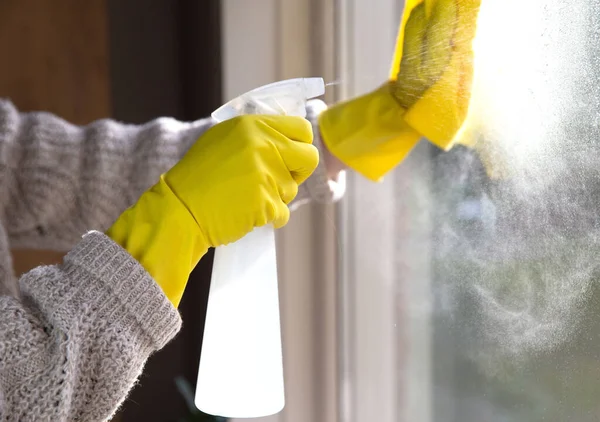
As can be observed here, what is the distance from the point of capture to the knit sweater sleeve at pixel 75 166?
65cm

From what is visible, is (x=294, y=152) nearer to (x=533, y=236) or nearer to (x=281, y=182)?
(x=281, y=182)

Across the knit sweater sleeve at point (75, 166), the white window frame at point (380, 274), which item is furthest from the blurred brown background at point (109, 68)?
the white window frame at point (380, 274)

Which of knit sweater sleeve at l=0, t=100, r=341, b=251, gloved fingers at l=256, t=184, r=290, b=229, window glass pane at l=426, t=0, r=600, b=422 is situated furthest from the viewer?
knit sweater sleeve at l=0, t=100, r=341, b=251

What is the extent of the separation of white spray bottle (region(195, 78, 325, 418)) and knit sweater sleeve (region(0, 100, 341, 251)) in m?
0.23

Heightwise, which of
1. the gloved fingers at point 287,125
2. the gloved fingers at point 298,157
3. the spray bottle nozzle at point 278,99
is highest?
the spray bottle nozzle at point 278,99

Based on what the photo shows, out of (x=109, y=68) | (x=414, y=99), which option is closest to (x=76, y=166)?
(x=414, y=99)

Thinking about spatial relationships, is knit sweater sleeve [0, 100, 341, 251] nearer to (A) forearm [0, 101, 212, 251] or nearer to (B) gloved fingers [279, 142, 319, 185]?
(A) forearm [0, 101, 212, 251]

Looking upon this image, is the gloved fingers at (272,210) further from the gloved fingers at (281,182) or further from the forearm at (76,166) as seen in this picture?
the forearm at (76,166)

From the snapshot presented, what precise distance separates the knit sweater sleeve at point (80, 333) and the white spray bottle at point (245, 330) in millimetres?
34

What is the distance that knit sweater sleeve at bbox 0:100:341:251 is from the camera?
0.65 meters

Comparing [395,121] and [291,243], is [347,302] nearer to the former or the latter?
[291,243]

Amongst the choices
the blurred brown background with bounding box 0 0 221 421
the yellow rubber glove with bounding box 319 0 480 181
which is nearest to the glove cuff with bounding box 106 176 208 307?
the yellow rubber glove with bounding box 319 0 480 181

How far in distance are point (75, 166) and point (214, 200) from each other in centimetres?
27

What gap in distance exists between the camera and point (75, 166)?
2.17 feet
